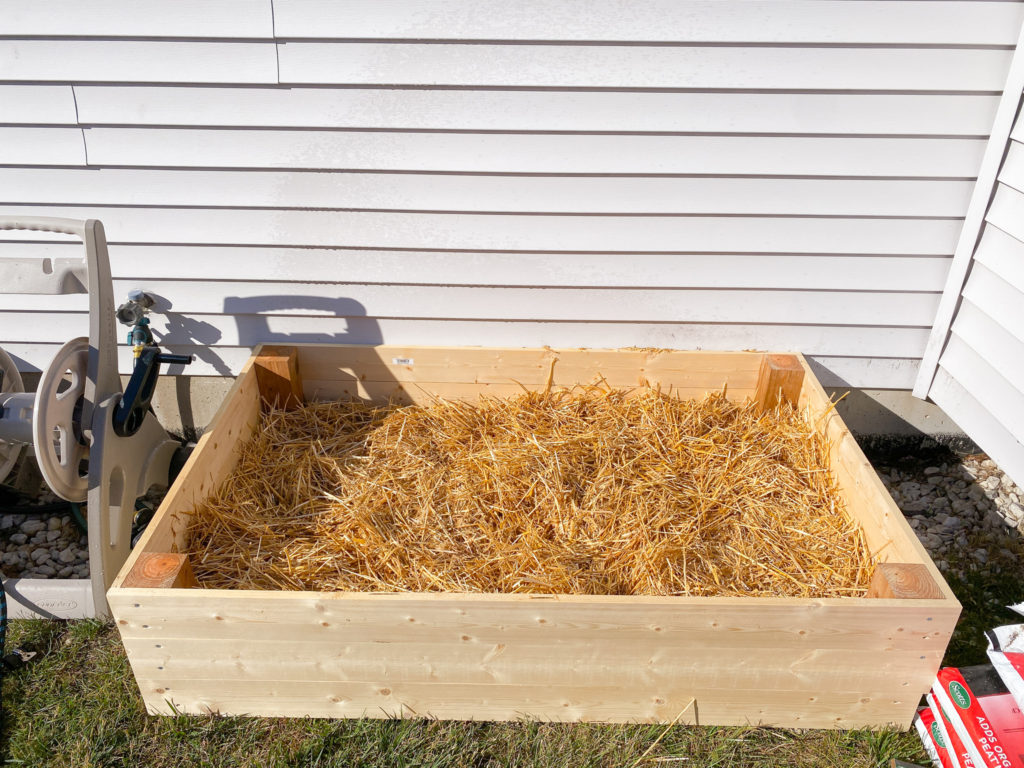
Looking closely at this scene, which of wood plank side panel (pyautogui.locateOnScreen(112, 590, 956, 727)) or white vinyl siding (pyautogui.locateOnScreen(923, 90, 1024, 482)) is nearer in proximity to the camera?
wood plank side panel (pyautogui.locateOnScreen(112, 590, 956, 727))

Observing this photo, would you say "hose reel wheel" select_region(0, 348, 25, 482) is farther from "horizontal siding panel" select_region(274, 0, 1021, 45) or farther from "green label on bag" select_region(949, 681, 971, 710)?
"green label on bag" select_region(949, 681, 971, 710)

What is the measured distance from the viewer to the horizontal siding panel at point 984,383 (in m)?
2.73

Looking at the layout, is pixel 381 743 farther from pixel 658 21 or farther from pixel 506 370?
pixel 658 21

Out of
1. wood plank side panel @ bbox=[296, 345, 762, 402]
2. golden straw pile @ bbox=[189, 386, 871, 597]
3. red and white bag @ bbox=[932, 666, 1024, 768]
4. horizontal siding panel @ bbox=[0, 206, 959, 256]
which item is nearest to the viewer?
red and white bag @ bbox=[932, 666, 1024, 768]

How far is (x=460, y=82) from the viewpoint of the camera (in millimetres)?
2711

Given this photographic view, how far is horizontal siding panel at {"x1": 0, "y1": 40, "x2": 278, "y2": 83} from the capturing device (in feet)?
8.73

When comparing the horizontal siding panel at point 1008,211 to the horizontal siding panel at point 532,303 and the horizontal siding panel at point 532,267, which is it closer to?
the horizontal siding panel at point 532,267

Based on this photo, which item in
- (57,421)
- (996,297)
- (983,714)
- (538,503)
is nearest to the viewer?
(983,714)

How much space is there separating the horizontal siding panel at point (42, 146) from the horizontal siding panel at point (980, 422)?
11.6ft

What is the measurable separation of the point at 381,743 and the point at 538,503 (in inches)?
37.0

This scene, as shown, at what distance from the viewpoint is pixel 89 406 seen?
248 centimetres

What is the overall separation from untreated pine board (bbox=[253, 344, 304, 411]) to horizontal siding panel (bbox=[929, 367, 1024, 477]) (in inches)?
107

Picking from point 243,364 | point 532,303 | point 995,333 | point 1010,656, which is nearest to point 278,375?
point 243,364

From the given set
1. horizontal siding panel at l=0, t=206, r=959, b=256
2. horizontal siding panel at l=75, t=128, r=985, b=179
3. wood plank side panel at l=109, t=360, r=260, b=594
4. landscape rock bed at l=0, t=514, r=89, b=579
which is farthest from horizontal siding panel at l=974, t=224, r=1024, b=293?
landscape rock bed at l=0, t=514, r=89, b=579
